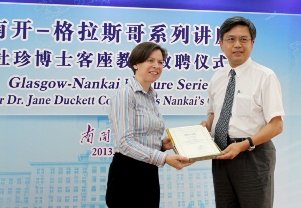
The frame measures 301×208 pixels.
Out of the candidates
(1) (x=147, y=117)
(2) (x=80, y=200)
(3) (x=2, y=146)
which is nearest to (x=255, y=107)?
(1) (x=147, y=117)

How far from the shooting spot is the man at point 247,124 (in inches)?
67.3

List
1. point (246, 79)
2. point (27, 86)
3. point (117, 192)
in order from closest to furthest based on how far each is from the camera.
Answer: point (117, 192)
point (246, 79)
point (27, 86)

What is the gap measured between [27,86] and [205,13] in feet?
5.40

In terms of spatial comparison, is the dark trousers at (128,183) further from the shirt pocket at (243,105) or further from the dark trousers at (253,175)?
the shirt pocket at (243,105)

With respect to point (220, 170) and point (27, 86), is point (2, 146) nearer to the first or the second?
point (27, 86)

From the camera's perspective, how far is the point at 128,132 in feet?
5.39

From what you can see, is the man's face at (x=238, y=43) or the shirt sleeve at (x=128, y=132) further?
the man's face at (x=238, y=43)

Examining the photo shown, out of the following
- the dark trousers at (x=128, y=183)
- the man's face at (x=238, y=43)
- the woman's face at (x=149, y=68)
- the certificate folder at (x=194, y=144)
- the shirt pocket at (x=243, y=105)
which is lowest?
the dark trousers at (x=128, y=183)

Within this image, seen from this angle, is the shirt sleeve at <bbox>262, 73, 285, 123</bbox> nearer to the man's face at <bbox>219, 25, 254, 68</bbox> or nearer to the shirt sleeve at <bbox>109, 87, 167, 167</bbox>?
the man's face at <bbox>219, 25, 254, 68</bbox>

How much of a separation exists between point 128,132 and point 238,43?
0.77 m

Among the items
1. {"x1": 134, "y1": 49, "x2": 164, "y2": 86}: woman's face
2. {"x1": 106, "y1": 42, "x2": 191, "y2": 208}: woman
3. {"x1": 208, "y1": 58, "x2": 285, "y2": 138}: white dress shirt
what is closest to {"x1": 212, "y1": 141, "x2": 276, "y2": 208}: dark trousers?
{"x1": 208, "y1": 58, "x2": 285, "y2": 138}: white dress shirt

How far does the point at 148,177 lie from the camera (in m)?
1.73

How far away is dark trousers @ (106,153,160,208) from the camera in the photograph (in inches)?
66.4

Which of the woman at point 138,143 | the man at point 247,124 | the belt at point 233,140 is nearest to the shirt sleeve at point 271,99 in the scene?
the man at point 247,124
